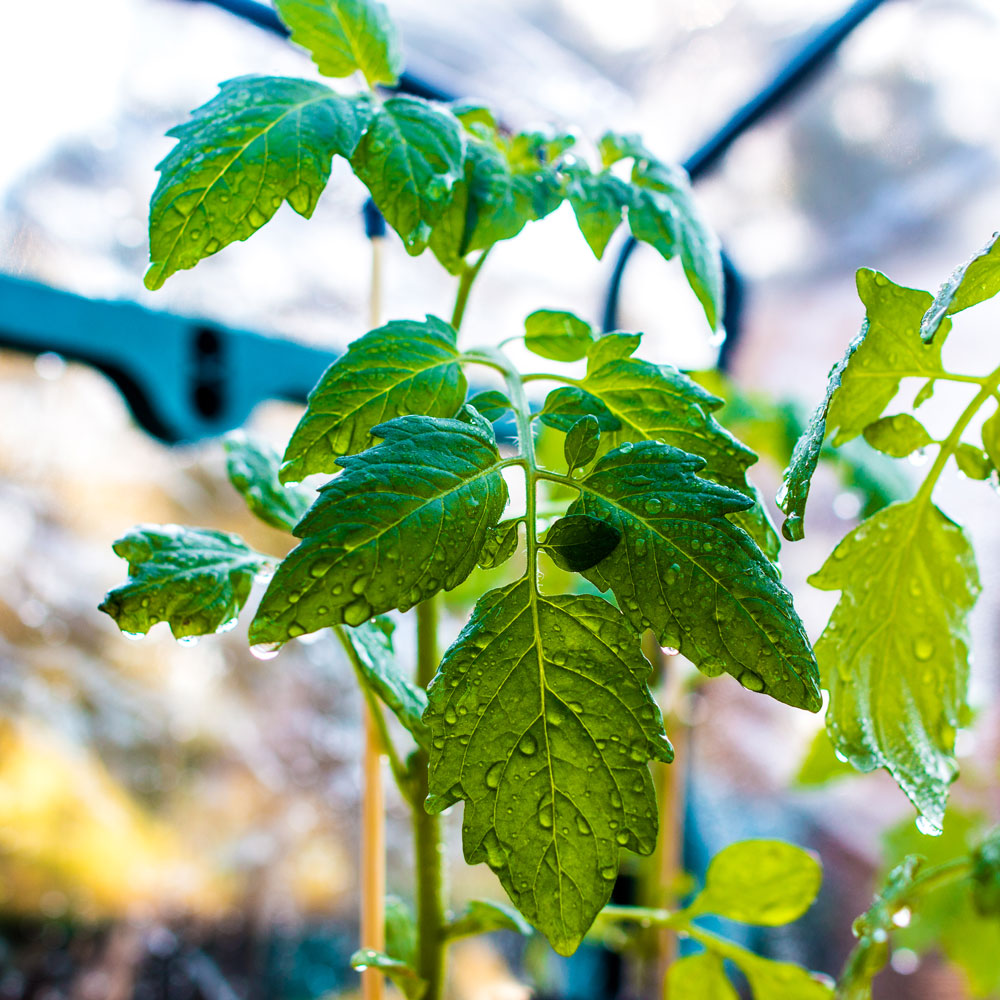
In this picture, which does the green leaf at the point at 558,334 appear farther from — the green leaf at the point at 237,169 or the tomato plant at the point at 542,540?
the green leaf at the point at 237,169

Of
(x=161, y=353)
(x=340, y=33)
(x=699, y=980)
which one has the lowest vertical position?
(x=699, y=980)

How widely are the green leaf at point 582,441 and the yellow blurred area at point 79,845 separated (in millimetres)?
991

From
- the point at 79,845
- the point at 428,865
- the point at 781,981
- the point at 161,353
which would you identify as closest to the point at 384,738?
the point at 428,865

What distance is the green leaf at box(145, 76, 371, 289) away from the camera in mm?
300

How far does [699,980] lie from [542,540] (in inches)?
14.1

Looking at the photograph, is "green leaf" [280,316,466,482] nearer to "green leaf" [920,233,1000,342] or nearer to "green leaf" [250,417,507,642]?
"green leaf" [250,417,507,642]

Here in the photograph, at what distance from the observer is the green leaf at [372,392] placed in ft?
1.04

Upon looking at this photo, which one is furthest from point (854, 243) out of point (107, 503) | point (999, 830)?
point (107, 503)

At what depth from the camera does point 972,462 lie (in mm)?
381

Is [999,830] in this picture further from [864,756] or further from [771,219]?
[771,219]

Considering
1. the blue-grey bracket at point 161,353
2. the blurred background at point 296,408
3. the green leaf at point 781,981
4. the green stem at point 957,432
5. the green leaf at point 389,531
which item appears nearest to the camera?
the green leaf at point 389,531

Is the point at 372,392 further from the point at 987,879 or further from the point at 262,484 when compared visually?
the point at 987,879

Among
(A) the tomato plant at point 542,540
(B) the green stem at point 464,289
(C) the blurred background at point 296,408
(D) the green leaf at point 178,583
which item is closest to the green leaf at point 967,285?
(A) the tomato plant at point 542,540

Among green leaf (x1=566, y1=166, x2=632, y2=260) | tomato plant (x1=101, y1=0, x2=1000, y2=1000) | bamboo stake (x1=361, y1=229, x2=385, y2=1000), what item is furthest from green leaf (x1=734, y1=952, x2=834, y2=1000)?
green leaf (x1=566, y1=166, x2=632, y2=260)
